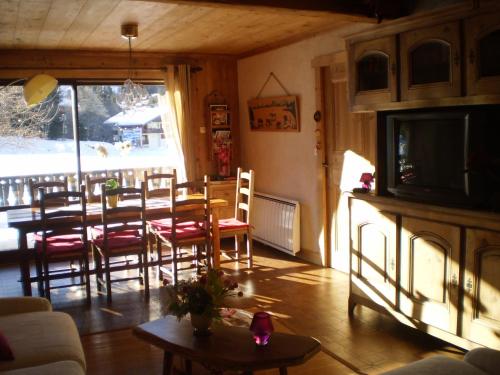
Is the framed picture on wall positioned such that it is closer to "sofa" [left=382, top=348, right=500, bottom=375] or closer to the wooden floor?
the wooden floor

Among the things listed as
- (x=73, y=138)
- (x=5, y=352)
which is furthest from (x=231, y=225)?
(x=5, y=352)

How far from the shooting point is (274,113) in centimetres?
645

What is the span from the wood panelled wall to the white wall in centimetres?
28

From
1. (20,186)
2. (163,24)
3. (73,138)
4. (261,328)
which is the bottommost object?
(261,328)

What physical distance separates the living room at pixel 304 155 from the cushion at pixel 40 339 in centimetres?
52

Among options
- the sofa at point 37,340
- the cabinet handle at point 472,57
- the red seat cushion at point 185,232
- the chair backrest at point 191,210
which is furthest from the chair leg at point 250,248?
the cabinet handle at point 472,57

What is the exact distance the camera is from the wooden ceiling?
4070 millimetres

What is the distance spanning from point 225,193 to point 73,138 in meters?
1.98

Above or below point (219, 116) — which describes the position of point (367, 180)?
below

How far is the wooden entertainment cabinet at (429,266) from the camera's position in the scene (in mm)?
3152

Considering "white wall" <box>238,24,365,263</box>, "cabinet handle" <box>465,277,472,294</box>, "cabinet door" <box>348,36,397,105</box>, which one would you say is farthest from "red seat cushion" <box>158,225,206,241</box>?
"cabinet handle" <box>465,277,472,294</box>

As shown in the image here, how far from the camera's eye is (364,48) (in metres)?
4.11

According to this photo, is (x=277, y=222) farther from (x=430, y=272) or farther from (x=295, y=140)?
(x=430, y=272)

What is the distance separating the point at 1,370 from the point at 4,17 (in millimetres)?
3121
